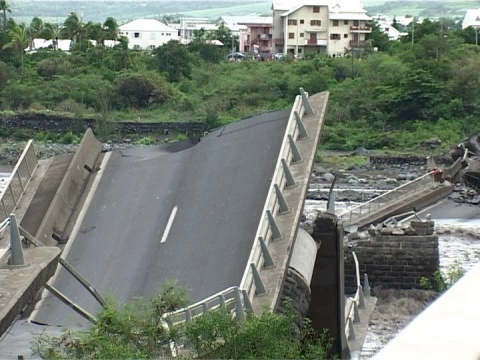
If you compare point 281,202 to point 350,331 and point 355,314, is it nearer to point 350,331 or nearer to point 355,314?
point 350,331

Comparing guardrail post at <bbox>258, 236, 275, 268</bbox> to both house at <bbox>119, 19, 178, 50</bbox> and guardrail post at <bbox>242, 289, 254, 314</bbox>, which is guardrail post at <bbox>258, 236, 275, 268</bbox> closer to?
guardrail post at <bbox>242, 289, 254, 314</bbox>

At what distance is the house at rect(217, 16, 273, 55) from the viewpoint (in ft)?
236

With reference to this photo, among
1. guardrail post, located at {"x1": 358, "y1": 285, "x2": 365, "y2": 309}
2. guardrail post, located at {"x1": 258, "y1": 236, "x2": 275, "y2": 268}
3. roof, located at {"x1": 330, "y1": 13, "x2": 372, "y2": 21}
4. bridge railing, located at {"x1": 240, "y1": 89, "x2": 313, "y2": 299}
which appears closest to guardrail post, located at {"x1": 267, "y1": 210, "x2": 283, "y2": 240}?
bridge railing, located at {"x1": 240, "y1": 89, "x2": 313, "y2": 299}

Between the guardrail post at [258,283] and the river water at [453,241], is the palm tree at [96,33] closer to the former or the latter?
the river water at [453,241]

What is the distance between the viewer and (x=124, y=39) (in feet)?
208

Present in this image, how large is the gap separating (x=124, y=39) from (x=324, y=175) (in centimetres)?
2711

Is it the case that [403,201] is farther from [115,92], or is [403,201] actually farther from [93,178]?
[115,92]

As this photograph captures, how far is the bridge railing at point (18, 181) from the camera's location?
44.4 ft

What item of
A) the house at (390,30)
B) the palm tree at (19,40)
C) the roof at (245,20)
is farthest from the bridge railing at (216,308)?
the roof at (245,20)

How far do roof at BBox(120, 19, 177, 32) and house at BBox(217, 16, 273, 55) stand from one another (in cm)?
Result: 469

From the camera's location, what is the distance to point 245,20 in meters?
75.1

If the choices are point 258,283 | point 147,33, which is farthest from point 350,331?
point 147,33

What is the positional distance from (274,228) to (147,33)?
208 ft

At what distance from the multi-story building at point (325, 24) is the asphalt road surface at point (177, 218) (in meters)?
47.8
